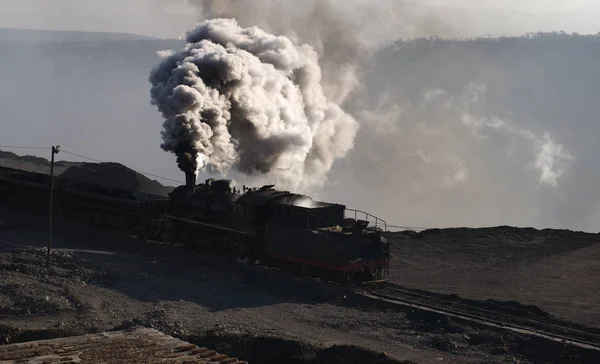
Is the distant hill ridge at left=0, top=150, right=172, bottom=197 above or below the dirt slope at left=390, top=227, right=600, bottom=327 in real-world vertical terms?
above

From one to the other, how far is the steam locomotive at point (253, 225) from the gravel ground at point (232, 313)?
38.4 inches

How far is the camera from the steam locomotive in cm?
2891

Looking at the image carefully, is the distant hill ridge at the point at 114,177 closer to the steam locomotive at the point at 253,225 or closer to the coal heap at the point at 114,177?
the coal heap at the point at 114,177

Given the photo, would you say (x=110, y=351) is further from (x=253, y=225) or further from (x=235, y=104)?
(x=235, y=104)

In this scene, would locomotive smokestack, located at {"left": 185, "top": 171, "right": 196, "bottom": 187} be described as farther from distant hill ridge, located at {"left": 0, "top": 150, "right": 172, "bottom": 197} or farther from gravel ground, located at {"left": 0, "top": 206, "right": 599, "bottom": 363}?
distant hill ridge, located at {"left": 0, "top": 150, "right": 172, "bottom": 197}

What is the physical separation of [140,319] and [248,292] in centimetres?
582

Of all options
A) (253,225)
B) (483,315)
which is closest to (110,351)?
(483,315)

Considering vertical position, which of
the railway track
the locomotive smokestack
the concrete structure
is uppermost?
the locomotive smokestack

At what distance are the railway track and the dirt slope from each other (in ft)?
6.69

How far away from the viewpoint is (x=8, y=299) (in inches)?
974

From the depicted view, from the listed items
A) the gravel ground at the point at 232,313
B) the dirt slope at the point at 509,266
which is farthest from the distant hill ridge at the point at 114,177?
the dirt slope at the point at 509,266

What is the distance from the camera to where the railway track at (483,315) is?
23.1 m

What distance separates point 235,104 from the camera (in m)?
43.7

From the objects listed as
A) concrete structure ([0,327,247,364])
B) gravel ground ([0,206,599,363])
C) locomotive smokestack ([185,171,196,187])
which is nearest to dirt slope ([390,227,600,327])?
gravel ground ([0,206,599,363])
